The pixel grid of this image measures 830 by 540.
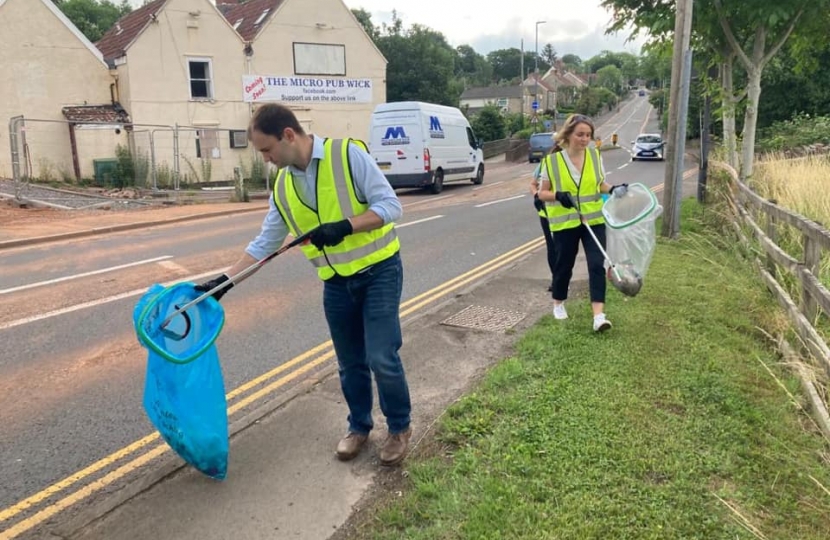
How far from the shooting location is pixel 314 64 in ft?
89.6

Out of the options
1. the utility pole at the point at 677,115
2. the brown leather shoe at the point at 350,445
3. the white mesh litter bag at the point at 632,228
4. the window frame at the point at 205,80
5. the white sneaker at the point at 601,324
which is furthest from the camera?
the window frame at the point at 205,80

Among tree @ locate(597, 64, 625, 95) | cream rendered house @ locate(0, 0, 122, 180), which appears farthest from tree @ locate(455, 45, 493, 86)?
cream rendered house @ locate(0, 0, 122, 180)

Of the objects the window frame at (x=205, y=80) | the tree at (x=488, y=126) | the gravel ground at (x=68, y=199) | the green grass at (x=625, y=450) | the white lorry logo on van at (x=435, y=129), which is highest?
the window frame at (x=205, y=80)

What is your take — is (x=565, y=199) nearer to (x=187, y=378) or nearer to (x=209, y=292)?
(x=209, y=292)

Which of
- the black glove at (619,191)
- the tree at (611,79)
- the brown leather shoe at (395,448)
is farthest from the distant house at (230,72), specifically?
the tree at (611,79)

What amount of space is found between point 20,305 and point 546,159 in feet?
18.7

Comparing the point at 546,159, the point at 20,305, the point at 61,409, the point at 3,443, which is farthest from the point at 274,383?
the point at 20,305

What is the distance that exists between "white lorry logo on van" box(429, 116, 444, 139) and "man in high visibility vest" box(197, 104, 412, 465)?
16.7 metres

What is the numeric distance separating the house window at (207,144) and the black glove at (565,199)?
2132 cm

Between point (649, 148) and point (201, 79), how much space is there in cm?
2151

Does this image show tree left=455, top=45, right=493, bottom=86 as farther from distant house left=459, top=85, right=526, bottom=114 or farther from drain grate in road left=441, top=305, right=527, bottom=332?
drain grate in road left=441, top=305, right=527, bottom=332

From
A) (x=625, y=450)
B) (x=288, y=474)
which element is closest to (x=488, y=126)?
(x=625, y=450)

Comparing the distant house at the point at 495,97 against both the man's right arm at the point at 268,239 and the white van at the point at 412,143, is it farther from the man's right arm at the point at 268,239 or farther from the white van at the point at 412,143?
the man's right arm at the point at 268,239

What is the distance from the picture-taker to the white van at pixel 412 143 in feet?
63.1
